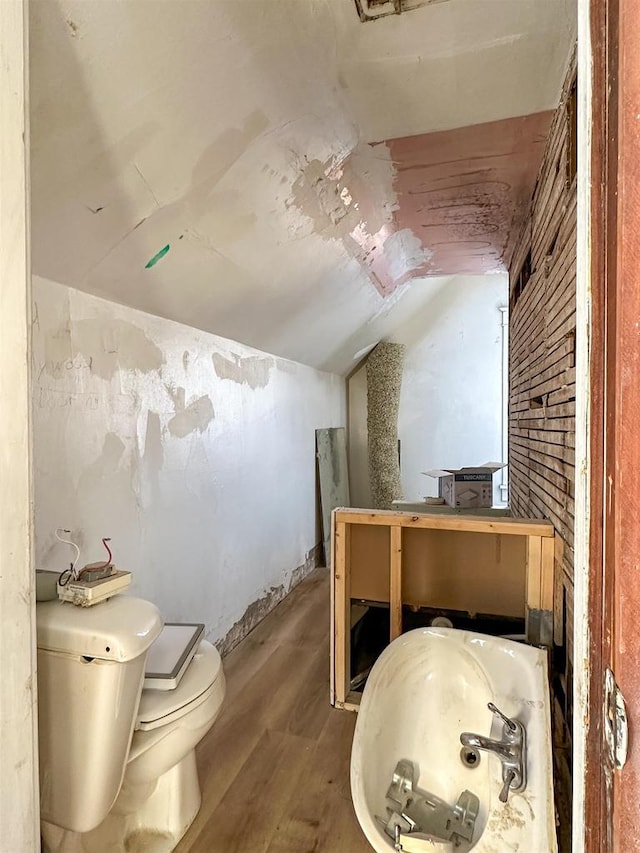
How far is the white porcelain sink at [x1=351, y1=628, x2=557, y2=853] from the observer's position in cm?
117

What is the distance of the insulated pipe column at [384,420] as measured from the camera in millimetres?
5055

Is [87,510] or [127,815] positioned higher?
[87,510]

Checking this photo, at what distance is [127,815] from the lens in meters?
1.44

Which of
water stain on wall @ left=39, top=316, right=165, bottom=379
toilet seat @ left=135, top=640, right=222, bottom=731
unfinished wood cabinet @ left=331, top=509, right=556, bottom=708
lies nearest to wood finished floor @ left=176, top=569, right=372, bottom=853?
unfinished wood cabinet @ left=331, top=509, right=556, bottom=708

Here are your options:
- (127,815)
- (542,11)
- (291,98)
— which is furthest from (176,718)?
(542,11)

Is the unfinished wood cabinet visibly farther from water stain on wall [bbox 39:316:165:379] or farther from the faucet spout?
water stain on wall [bbox 39:316:165:379]

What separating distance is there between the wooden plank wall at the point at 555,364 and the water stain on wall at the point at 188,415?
1536 mm

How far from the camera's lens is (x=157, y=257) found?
174 centimetres

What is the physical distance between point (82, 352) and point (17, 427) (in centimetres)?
91

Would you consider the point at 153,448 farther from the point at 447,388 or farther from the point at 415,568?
the point at 447,388

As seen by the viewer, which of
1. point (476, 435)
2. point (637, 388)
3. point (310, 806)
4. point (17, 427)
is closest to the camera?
point (637, 388)

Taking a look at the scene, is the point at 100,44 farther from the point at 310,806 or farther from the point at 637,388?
the point at 310,806

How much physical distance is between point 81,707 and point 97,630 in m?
0.18

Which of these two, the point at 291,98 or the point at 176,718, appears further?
the point at 291,98
